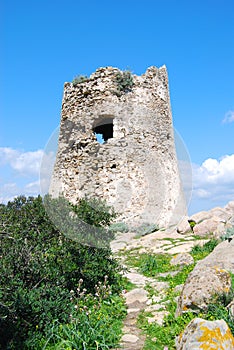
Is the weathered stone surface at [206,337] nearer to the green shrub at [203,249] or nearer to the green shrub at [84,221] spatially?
the green shrub at [84,221]

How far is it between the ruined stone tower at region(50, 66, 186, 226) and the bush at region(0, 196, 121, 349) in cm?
523

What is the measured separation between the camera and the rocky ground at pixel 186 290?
9.21 ft

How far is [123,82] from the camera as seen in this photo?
11.4 meters

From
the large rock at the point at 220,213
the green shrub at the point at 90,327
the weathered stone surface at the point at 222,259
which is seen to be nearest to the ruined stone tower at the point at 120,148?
the large rock at the point at 220,213

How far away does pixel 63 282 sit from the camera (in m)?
4.17

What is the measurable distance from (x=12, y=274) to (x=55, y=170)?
8.32m

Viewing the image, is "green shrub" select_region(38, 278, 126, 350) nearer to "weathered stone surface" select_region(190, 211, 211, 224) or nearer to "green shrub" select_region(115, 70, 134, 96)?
"weathered stone surface" select_region(190, 211, 211, 224)

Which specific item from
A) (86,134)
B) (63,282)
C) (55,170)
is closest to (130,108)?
(86,134)

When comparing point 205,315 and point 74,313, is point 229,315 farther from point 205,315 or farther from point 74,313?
point 74,313

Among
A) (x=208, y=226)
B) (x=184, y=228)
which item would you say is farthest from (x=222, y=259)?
(x=184, y=228)

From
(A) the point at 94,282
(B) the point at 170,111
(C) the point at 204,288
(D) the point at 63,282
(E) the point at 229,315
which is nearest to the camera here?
(E) the point at 229,315

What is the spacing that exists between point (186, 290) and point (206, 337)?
1.07m

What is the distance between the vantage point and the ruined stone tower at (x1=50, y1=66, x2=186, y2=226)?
10.9m

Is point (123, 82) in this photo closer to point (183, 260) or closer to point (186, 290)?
point (183, 260)
